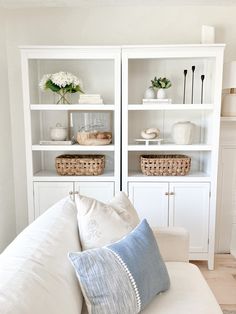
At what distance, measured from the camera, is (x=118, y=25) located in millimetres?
2590

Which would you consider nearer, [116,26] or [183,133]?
[183,133]

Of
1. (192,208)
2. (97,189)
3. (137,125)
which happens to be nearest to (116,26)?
(137,125)

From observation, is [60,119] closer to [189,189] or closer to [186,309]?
[189,189]

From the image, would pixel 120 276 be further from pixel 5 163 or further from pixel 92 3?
pixel 92 3

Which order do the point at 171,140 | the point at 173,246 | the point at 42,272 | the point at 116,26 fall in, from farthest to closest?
the point at 171,140, the point at 116,26, the point at 173,246, the point at 42,272

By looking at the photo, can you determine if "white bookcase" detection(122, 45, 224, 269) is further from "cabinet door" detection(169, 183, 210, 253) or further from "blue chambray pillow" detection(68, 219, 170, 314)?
"blue chambray pillow" detection(68, 219, 170, 314)

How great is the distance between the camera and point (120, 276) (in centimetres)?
116

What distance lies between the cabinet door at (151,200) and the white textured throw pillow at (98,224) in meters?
0.94

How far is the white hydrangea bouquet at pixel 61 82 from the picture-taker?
2.31m

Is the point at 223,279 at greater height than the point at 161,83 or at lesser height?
lesser

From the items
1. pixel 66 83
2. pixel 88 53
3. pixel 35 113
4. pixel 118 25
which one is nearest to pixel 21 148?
pixel 35 113

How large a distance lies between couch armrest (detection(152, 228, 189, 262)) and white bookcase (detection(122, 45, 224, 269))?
715mm

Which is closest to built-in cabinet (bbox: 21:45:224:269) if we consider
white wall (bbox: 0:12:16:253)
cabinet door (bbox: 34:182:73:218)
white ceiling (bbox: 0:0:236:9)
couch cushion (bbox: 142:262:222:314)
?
cabinet door (bbox: 34:182:73:218)

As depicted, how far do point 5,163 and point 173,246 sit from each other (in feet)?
5.66
